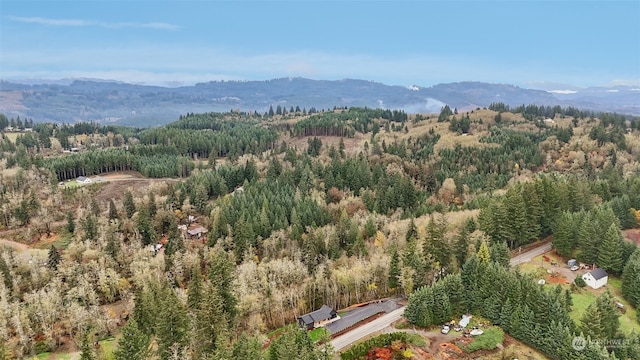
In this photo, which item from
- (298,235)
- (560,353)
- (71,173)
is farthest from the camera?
(71,173)

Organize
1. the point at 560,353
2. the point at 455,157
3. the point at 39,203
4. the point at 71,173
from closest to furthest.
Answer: the point at 560,353 < the point at 39,203 < the point at 71,173 < the point at 455,157

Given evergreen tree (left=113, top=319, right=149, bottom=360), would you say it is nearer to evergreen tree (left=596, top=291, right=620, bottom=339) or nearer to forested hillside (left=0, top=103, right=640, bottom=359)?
forested hillside (left=0, top=103, right=640, bottom=359)

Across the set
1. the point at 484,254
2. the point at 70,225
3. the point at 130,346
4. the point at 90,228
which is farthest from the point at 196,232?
the point at 484,254

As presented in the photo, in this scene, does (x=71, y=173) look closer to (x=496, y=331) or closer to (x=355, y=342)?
(x=355, y=342)

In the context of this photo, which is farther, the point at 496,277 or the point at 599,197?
the point at 599,197

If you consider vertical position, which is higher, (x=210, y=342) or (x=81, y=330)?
(x=210, y=342)

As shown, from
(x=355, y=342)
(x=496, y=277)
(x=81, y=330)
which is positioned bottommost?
(x=81, y=330)

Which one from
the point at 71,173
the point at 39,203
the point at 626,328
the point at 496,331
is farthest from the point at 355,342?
the point at 71,173

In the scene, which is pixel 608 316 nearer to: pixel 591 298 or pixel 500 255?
pixel 591 298

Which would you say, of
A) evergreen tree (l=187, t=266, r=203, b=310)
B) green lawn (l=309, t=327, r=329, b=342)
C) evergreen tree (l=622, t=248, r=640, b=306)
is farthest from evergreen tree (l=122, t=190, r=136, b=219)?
evergreen tree (l=622, t=248, r=640, b=306)
